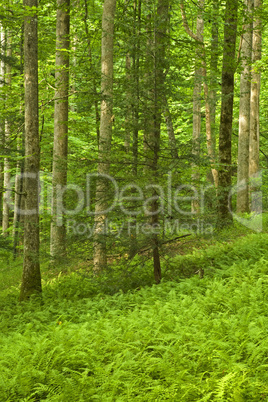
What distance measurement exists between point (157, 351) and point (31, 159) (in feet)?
20.8

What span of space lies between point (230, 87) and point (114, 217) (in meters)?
7.27

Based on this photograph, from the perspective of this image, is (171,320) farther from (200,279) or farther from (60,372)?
(200,279)

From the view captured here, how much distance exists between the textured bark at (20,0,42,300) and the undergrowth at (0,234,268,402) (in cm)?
193

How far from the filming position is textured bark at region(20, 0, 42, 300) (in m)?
9.61

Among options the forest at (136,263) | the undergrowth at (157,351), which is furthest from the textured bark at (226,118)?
the undergrowth at (157,351)

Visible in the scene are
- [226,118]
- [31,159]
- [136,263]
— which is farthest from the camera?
[226,118]

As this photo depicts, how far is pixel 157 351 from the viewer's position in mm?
4930

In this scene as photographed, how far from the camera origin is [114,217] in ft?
27.9

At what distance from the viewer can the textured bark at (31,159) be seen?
9.61m

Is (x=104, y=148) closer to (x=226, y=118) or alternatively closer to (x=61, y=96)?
(x=61, y=96)

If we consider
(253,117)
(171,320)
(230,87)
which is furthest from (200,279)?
(253,117)

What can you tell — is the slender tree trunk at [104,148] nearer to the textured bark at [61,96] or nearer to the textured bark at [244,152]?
the textured bark at [61,96]

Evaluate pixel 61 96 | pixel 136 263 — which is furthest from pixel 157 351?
pixel 61 96

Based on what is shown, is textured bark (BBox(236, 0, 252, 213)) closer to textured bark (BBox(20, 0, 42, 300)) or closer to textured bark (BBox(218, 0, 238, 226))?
textured bark (BBox(218, 0, 238, 226))
